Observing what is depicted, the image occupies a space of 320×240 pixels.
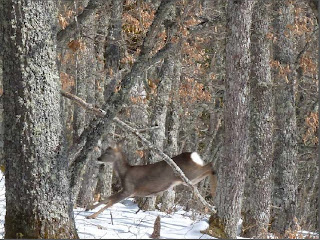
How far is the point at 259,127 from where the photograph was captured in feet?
38.4

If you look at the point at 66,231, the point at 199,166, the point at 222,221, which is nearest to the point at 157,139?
the point at 199,166

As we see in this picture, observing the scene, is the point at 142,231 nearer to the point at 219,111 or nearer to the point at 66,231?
the point at 66,231

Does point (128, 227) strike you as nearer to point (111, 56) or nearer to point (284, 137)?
point (284, 137)

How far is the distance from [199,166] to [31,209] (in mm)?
4744

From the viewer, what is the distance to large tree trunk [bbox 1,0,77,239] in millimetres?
6871

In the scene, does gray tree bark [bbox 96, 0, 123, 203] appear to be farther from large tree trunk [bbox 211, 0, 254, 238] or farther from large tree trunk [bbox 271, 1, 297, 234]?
large tree trunk [bbox 211, 0, 254, 238]

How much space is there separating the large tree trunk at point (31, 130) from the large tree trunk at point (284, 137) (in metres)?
6.87

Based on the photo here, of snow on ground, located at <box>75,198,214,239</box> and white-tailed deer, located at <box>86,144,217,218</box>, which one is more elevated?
white-tailed deer, located at <box>86,144,217,218</box>

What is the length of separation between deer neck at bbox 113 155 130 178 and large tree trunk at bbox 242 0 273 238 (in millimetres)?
2324

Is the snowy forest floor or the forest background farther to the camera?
the snowy forest floor

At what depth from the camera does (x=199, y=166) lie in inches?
439

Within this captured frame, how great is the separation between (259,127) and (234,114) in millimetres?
3059

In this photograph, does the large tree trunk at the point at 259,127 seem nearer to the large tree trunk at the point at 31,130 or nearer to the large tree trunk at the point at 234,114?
the large tree trunk at the point at 234,114

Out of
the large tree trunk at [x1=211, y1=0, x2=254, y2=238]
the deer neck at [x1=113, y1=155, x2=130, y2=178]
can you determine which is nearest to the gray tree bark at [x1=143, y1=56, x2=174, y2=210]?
the deer neck at [x1=113, y1=155, x2=130, y2=178]
